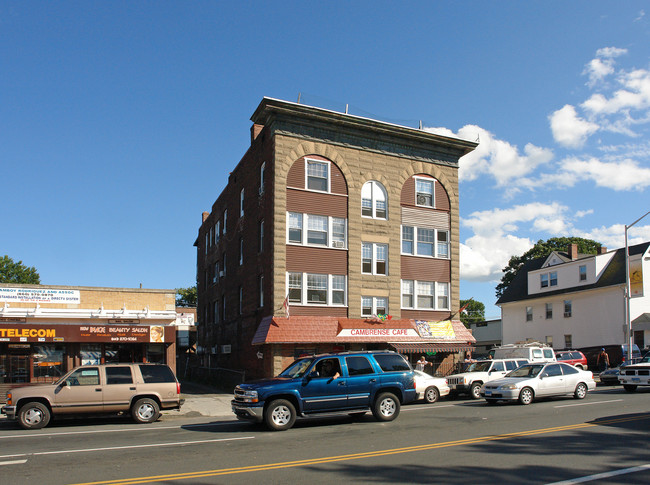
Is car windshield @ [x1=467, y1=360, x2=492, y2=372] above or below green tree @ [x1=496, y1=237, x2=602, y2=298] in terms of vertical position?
below

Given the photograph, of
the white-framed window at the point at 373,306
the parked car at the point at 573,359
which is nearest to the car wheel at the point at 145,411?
the white-framed window at the point at 373,306

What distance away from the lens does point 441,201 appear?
32.8 meters

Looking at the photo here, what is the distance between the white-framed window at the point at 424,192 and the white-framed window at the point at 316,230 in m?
4.80

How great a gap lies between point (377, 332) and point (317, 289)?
3557 mm

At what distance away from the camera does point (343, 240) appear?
29.9 metres

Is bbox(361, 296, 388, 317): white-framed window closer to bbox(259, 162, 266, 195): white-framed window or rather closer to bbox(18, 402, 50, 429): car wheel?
bbox(259, 162, 266, 195): white-framed window

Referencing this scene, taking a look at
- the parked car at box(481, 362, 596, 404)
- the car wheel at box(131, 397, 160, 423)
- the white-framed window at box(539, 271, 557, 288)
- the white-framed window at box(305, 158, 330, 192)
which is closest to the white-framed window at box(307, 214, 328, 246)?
the white-framed window at box(305, 158, 330, 192)

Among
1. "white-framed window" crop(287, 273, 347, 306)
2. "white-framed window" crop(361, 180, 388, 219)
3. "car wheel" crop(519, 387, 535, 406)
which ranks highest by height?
"white-framed window" crop(361, 180, 388, 219)

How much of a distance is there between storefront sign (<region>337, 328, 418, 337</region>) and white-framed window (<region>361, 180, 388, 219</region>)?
581cm

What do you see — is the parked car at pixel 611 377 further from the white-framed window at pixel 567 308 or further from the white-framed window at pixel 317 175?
the white-framed window at pixel 567 308

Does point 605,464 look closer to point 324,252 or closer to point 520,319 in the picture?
point 324,252

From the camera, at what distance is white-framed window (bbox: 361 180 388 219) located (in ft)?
101

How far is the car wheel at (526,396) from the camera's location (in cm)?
1934

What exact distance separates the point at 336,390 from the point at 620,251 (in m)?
38.4
